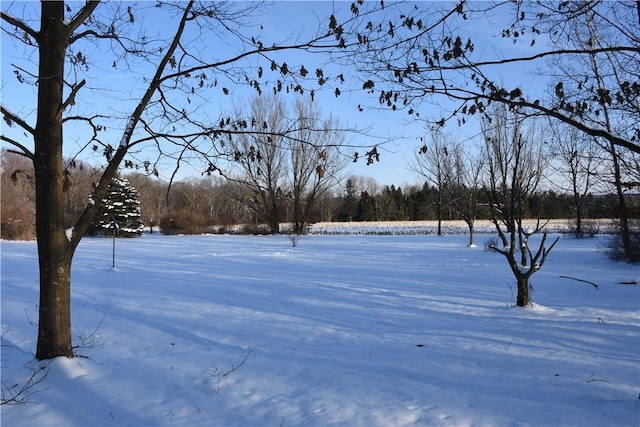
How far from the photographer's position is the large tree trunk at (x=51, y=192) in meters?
4.20

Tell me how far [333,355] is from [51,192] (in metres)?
3.38

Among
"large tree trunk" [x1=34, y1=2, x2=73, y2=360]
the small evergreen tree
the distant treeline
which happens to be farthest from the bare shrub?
"large tree trunk" [x1=34, y1=2, x2=73, y2=360]

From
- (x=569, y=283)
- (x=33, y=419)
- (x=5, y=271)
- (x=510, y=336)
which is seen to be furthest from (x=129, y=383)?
(x=5, y=271)

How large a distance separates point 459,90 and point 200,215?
126 feet

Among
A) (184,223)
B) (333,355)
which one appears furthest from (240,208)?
(333,355)

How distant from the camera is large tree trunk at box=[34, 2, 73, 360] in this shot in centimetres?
420

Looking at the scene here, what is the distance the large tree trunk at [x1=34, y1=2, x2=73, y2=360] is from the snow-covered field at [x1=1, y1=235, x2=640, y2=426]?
0.39m

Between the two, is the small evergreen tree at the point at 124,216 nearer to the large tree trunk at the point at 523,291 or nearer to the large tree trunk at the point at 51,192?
the large tree trunk at the point at 51,192

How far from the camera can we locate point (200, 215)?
40.0 metres

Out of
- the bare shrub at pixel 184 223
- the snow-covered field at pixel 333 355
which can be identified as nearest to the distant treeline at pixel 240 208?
the bare shrub at pixel 184 223

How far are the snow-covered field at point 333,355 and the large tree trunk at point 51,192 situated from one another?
1.29ft

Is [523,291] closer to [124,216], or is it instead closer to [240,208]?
[124,216]

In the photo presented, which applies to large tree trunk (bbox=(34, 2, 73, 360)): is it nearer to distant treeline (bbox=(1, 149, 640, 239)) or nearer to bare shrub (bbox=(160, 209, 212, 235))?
distant treeline (bbox=(1, 149, 640, 239))

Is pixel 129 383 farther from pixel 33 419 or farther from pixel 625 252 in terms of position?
pixel 625 252
